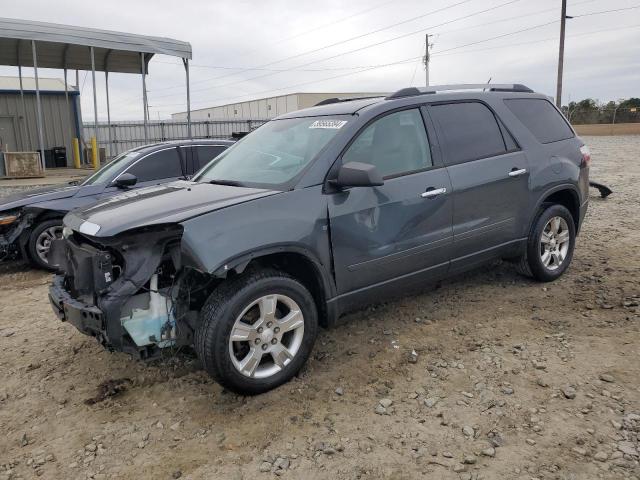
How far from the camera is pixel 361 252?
352 centimetres

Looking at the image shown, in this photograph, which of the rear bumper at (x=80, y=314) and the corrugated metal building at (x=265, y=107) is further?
the corrugated metal building at (x=265, y=107)

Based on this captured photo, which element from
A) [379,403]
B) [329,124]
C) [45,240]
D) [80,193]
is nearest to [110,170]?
[80,193]

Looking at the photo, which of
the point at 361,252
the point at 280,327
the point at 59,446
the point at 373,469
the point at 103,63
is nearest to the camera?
the point at 373,469

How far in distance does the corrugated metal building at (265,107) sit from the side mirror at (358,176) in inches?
1503

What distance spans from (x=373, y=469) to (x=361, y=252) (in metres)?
1.46

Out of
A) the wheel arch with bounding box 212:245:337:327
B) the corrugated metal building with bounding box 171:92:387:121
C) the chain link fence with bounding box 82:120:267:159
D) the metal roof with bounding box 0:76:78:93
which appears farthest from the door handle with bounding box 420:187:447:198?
the corrugated metal building with bounding box 171:92:387:121

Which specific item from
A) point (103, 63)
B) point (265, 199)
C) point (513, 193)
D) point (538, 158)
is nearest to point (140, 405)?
point (265, 199)

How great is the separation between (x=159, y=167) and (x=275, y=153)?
3.59m

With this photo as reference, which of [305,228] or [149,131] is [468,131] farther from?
[149,131]

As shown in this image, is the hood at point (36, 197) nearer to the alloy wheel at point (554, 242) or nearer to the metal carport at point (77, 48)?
the alloy wheel at point (554, 242)

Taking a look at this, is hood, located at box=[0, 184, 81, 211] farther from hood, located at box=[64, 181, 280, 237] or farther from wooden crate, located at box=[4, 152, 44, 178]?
wooden crate, located at box=[4, 152, 44, 178]

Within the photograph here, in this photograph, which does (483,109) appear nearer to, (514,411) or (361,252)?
(361,252)

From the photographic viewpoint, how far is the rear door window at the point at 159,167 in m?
6.83

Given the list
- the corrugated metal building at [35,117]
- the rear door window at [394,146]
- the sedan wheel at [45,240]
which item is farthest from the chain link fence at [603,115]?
the sedan wheel at [45,240]
